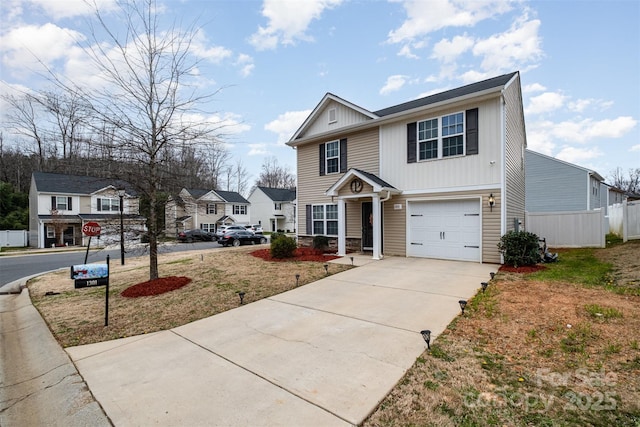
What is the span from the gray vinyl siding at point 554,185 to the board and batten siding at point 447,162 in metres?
14.6

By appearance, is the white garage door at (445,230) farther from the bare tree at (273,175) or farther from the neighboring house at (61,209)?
the bare tree at (273,175)

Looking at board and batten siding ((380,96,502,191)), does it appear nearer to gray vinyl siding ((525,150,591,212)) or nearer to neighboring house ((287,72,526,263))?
neighboring house ((287,72,526,263))

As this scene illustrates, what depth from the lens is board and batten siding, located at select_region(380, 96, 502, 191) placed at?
927 centimetres

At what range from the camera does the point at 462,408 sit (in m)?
2.61

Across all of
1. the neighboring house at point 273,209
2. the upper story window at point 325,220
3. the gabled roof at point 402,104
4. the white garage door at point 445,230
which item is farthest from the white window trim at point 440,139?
the neighboring house at point 273,209

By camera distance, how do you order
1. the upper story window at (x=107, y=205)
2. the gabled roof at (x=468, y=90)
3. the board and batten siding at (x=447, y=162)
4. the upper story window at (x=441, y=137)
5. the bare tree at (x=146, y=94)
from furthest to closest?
the upper story window at (x=107, y=205) → the gabled roof at (x=468, y=90) → the upper story window at (x=441, y=137) → the board and batten siding at (x=447, y=162) → the bare tree at (x=146, y=94)

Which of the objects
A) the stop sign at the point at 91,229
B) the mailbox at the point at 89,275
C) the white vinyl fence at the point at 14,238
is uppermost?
the stop sign at the point at 91,229

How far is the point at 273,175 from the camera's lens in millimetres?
57531

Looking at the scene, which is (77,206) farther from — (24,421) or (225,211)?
(24,421)

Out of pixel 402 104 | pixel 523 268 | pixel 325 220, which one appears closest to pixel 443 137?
pixel 402 104

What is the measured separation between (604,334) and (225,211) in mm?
36768

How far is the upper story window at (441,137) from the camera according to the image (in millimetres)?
9914

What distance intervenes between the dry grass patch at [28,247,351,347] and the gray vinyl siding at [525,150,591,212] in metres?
18.5

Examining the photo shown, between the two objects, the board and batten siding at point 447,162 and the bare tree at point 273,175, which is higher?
the bare tree at point 273,175
